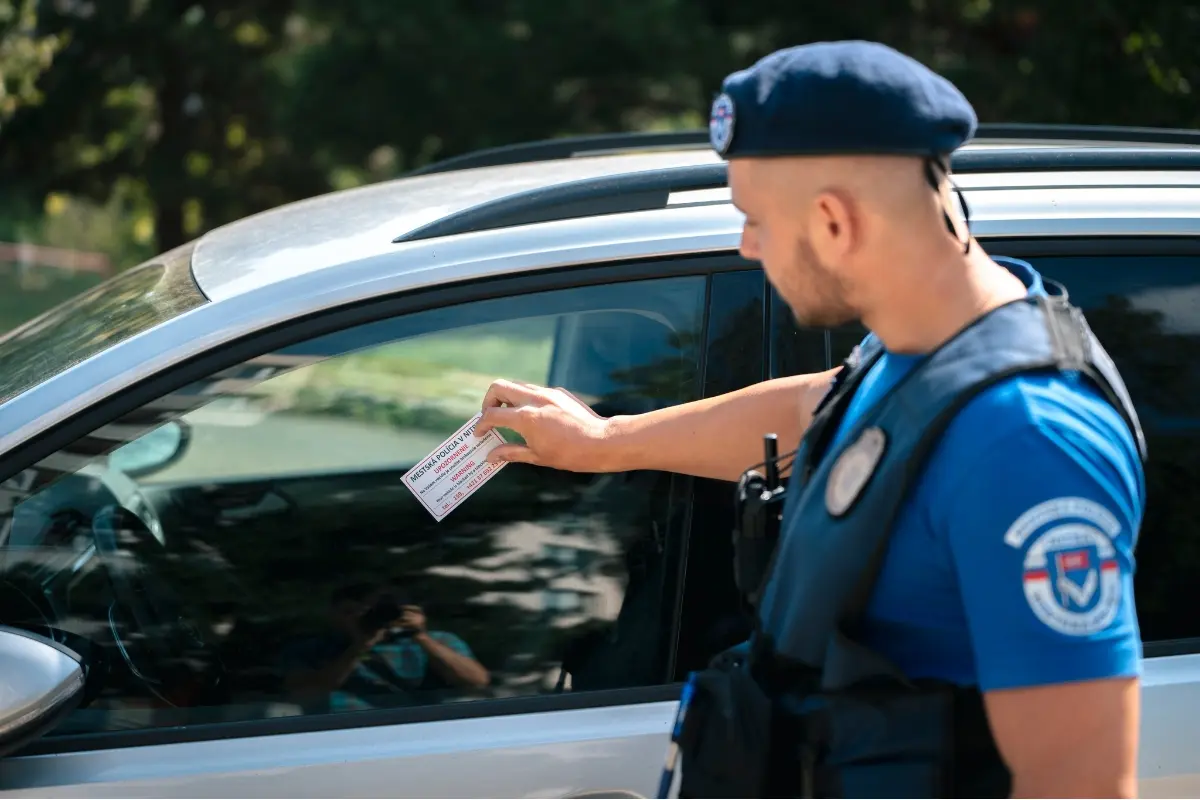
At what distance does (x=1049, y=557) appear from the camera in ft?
3.51

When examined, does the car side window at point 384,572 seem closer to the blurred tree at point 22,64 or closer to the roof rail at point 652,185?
the roof rail at point 652,185

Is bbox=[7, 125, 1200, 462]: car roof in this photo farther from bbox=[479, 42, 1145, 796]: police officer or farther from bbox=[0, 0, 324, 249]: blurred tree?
bbox=[0, 0, 324, 249]: blurred tree

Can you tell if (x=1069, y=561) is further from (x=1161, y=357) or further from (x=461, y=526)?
(x=461, y=526)

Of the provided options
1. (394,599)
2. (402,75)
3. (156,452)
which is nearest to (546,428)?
(394,599)

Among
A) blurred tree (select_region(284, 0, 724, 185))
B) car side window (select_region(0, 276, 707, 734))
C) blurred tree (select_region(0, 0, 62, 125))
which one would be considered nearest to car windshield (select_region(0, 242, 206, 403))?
car side window (select_region(0, 276, 707, 734))

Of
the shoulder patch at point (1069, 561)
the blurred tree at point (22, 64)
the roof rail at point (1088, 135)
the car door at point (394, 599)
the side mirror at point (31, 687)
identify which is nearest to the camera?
the shoulder patch at point (1069, 561)

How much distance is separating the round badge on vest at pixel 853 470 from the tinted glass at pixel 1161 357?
0.73m

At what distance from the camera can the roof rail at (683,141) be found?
105 inches

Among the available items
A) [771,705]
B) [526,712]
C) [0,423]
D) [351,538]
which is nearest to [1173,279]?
[771,705]

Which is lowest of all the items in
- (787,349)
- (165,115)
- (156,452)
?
(787,349)

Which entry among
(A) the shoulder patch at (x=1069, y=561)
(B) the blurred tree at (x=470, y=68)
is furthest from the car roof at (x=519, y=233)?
(B) the blurred tree at (x=470, y=68)

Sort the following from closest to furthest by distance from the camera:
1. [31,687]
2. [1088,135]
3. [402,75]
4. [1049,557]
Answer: [1049,557] → [31,687] → [1088,135] → [402,75]

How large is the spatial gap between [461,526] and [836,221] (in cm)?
103

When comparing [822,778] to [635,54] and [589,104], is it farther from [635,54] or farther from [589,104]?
[589,104]
